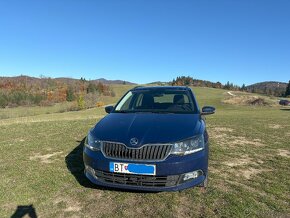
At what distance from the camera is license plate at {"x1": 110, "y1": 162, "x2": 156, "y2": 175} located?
4062 millimetres

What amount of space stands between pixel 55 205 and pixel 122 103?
2.70 meters

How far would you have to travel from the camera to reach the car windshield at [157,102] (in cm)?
575

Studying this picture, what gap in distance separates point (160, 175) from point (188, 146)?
1.90ft

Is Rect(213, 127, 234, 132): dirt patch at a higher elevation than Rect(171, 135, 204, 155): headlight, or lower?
lower

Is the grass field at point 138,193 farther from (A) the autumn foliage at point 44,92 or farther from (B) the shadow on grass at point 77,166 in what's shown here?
(A) the autumn foliage at point 44,92

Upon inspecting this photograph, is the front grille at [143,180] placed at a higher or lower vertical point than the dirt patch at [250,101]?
higher

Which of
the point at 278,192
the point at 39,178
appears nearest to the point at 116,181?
the point at 39,178

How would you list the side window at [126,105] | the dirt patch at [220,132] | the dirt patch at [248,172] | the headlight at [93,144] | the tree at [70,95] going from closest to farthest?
the headlight at [93,144], the dirt patch at [248,172], the side window at [126,105], the dirt patch at [220,132], the tree at [70,95]

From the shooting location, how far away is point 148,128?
14.8ft

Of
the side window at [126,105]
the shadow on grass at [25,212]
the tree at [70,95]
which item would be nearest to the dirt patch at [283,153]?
the side window at [126,105]

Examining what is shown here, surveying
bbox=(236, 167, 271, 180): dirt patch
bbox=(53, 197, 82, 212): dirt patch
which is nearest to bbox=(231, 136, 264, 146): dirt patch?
bbox=(236, 167, 271, 180): dirt patch

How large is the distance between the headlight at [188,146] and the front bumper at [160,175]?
60mm

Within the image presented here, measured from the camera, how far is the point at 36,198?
432cm

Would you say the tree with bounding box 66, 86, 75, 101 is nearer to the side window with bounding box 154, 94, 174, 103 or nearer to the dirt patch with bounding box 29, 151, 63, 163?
the dirt patch with bounding box 29, 151, 63, 163
